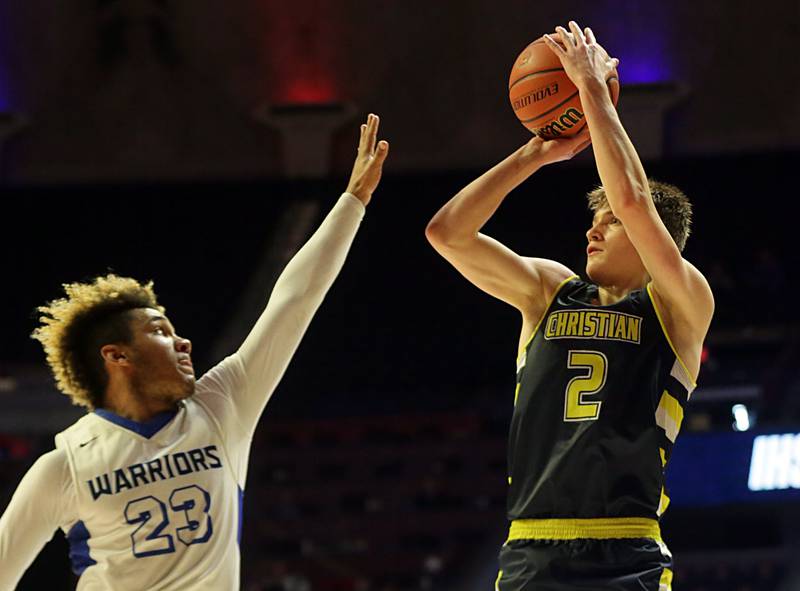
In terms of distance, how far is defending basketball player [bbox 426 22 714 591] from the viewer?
2908mm

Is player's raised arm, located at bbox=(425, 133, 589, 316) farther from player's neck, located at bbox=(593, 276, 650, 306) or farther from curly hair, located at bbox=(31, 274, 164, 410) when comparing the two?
curly hair, located at bbox=(31, 274, 164, 410)

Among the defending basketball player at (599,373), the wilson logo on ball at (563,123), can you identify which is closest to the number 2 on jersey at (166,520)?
the defending basketball player at (599,373)

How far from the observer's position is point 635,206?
2939 millimetres

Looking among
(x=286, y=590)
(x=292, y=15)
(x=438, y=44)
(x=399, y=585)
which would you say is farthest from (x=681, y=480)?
(x=292, y=15)

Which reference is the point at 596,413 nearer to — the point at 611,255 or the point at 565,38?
the point at 611,255

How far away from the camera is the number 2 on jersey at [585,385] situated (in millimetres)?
2973

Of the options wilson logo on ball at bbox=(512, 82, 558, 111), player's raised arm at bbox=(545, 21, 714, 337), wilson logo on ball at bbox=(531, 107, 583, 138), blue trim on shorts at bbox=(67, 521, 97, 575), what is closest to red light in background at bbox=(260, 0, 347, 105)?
wilson logo on ball at bbox=(512, 82, 558, 111)

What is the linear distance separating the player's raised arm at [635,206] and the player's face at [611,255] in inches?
4.8

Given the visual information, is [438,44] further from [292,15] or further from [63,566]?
[63,566]

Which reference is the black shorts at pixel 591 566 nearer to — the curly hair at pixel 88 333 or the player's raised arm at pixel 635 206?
the player's raised arm at pixel 635 206

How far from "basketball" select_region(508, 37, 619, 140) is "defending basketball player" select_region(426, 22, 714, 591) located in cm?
19

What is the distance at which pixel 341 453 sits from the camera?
38.8ft

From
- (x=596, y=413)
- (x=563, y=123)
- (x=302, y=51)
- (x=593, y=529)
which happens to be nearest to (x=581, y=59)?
(x=563, y=123)

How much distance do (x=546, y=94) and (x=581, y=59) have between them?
358 mm
